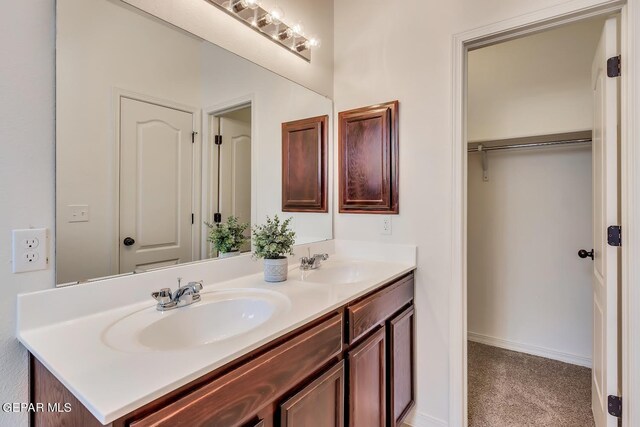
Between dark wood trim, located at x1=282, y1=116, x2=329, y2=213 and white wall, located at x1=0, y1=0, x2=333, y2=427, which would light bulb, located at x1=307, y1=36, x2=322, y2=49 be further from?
white wall, located at x1=0, y1=0, x2=333, y2=427

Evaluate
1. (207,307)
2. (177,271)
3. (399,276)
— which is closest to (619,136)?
(399,276)

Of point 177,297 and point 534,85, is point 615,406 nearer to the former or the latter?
point 177,297

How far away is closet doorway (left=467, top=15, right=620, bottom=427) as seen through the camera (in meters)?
2.10

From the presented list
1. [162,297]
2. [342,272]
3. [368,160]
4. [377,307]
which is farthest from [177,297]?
[368,160]

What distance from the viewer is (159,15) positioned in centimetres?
121

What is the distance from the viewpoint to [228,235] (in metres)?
1.47

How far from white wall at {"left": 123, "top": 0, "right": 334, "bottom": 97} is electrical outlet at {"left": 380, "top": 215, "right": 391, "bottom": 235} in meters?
0.91

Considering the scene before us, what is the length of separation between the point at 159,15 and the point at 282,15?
0.70 metres

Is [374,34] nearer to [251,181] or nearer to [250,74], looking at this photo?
[250,74]

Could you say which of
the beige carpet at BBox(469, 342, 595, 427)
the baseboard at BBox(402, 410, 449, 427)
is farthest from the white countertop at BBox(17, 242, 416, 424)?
the beige carpet at BBox(469, 342, 595, 427)

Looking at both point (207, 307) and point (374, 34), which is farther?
point (374, 34)

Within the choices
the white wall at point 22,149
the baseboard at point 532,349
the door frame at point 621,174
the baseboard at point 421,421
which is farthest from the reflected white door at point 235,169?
the baseboard at point 532,349

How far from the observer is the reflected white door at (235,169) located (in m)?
1.47

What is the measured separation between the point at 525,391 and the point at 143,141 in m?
2.60
